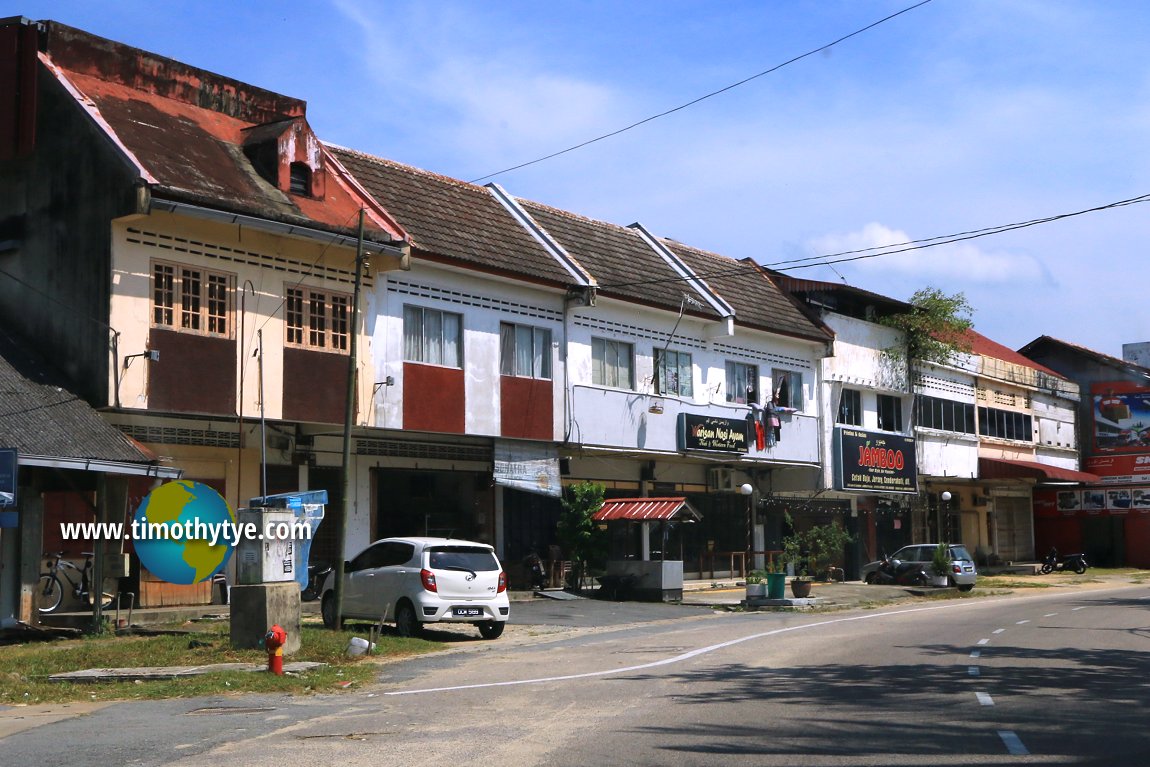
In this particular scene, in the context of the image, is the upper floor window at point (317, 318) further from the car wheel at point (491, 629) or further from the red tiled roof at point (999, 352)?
the red tiled roof at point (999, 352)

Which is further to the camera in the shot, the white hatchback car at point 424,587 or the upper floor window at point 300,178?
the upper floor window at point 300,178

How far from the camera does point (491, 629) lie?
22.1 m

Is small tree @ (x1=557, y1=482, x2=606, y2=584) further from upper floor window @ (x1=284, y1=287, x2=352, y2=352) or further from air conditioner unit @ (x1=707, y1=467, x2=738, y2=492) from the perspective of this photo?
upper floor window @ (x1=284, y1=287, x2=352, y2=352)

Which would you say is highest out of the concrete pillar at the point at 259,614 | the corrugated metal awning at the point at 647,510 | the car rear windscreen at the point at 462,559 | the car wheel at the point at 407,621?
the corrugated metal awning at the point at 647,510

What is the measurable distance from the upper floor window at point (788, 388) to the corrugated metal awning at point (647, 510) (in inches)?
347

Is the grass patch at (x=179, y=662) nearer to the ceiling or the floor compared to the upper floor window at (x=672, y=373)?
nearer to the floor

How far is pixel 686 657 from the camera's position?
1759 centimetres

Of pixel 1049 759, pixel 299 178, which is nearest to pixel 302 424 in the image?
pixel 299 178

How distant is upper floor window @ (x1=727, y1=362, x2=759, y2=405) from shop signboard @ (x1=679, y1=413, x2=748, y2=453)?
0.87 m

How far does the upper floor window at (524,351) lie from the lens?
3033cm

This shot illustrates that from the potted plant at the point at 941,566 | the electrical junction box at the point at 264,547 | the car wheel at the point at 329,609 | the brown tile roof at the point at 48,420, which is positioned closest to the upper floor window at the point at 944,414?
the potted plant at the point at 941,566

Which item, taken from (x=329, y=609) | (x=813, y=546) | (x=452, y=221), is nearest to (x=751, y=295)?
(x=813, y=546)

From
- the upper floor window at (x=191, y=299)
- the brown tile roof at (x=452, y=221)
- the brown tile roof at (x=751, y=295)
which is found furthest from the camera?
the brown tile roof at (x=751, y=295)

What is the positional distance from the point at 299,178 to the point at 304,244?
2.25 m
